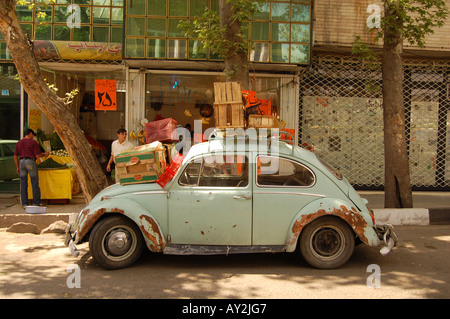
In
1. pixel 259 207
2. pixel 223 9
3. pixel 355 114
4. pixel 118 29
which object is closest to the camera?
pixel 259 207

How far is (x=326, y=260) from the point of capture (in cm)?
536

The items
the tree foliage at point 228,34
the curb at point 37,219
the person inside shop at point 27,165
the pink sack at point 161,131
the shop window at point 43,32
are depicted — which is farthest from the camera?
the shop window at point 43,32

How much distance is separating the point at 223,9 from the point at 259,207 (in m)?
4.39

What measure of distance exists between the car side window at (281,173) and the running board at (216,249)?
83 centimetres

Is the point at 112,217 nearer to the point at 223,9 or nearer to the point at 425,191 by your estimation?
the point at 223,9

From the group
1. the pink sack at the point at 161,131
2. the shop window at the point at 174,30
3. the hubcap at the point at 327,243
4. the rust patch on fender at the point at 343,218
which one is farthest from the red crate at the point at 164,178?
the shop window at the point at 174,30

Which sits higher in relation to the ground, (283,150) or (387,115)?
(387,115)

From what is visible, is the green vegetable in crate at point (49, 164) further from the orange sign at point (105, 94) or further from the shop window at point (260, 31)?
the shop window at point (260, 31)

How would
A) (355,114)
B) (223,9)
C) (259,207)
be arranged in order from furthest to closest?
(355,114), (223,9), (259,207)

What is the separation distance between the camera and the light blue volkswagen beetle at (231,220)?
5.29 m

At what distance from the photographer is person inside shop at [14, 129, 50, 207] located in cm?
907

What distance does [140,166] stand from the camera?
5.57 m

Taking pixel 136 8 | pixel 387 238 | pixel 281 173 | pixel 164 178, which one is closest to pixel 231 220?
pixel 281 173

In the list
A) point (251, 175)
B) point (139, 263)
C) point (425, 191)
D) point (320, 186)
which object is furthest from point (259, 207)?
point (425, 191)
